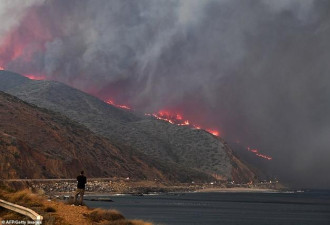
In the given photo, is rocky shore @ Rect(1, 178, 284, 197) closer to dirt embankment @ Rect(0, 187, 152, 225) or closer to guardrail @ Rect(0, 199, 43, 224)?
dirt embankment @ Rect(0, 187, 152, 225)

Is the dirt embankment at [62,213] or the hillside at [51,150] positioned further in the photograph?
the hillside at [51,150]

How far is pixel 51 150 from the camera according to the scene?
152750mm

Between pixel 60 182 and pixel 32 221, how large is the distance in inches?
4291

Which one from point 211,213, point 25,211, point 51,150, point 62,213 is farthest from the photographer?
point 51,150

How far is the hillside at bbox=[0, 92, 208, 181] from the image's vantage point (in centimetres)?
12850

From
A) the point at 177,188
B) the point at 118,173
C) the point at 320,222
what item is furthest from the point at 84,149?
the point at 320,222

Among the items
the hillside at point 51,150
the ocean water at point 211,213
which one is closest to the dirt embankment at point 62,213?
the ocean water at point 211,213

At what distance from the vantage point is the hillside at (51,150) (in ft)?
422

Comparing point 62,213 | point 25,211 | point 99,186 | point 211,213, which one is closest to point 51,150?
point 99,186

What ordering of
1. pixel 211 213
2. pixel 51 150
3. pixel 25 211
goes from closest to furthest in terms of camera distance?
pixel 25 211
pixel 211 213
pixel 51 150

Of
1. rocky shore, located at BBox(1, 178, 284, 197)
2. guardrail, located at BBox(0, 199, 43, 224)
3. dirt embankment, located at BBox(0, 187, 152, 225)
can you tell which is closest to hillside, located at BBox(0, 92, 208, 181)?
rocky shore, located at BBox(1, 178, 284, 197)

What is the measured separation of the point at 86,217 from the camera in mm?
28188

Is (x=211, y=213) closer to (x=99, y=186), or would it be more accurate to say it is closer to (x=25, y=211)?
(x=99, y=186)

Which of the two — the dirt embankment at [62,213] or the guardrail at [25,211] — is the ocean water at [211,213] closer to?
the dirt embankment at [62,213]
